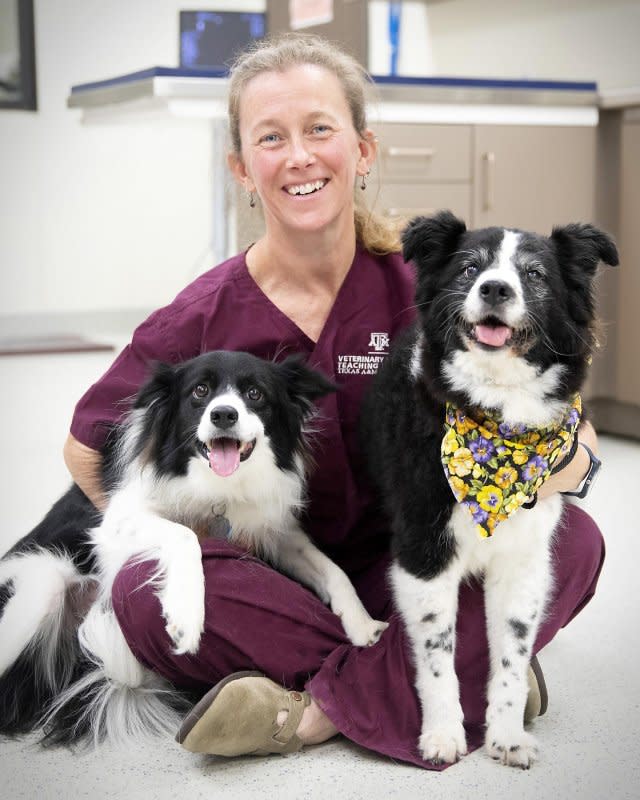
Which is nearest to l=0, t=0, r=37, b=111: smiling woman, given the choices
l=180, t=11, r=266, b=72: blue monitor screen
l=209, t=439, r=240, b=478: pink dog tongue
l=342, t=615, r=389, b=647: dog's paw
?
l=180, t=11, r=266, b=72: blue monitor screen

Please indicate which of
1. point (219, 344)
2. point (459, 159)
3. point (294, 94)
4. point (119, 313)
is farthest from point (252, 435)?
point (119, 313)

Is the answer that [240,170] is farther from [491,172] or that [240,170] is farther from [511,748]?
[491,172]

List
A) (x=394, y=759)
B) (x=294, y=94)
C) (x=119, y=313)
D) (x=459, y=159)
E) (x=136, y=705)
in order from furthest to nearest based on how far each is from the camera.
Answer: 1. (x=119, y=313)
2. (x=459, y=159)
3. (x=294, y=94)
4. (x=136, y=705)
5. (x=394, y=759)

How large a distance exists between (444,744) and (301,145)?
4.02 feet

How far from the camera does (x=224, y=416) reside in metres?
1.87

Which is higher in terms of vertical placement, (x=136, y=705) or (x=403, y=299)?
(x=403, y=299)

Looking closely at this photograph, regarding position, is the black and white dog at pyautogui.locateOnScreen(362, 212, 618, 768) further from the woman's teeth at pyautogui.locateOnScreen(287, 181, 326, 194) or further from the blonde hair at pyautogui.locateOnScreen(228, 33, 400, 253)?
the blonde hair at pyautogui.locateOnScreen(228, 33, 400, 253)

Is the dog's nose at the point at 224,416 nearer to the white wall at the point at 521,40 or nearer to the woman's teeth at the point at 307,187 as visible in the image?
the woman's teeth at the point at 307,187

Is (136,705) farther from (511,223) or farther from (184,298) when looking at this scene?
(511,223)

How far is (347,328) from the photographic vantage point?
225 centimetres

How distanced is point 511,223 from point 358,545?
229cm

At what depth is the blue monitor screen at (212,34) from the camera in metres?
5.98

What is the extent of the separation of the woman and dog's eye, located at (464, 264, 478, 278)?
425 millimetres

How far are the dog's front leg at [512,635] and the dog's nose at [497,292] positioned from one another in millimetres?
442
